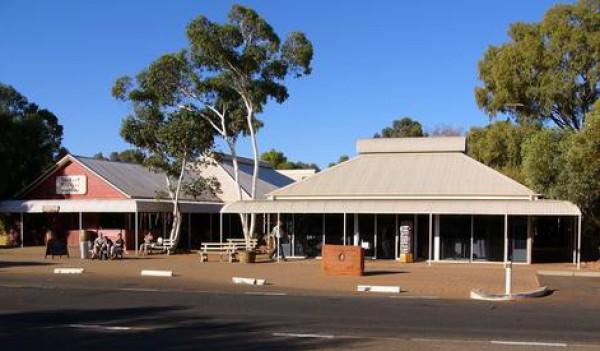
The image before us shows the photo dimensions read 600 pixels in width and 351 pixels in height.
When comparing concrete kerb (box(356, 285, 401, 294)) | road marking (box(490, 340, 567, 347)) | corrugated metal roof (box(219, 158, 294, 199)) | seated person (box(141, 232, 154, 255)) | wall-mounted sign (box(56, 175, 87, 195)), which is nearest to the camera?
road marking (box(490, 340, 567, 347))

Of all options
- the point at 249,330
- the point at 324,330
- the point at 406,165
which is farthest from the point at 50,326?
the point at 406,165

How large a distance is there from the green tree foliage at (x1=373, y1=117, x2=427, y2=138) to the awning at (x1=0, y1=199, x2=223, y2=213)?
52036 millimetres

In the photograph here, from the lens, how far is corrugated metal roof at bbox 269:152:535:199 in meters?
31.5

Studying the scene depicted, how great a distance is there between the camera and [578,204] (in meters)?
28.8

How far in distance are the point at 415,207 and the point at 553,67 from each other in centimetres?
1374

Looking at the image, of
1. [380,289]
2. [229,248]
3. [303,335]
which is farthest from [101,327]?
[229,248]

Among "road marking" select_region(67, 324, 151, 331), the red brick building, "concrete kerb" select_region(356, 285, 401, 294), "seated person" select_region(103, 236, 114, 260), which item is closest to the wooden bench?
"seated person" select_region(103, 236, 114, 260)

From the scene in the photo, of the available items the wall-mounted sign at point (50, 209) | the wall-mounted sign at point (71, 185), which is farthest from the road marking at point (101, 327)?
the wall-mounted sign at point (71, 185)

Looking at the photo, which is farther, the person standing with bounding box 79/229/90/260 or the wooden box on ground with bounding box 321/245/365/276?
the person standing with bounding box 79/229/90/260

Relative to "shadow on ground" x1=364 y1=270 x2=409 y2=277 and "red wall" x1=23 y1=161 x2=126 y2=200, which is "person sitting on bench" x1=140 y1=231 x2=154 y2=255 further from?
"shadow on ground" x1=364 y1=270 x2=409 y2=277

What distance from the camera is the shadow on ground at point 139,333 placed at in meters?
10.5

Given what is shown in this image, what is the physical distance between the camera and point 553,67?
38344 mm

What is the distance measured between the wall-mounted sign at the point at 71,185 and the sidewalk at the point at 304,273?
755cm

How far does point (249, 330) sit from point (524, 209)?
62.4 feet
